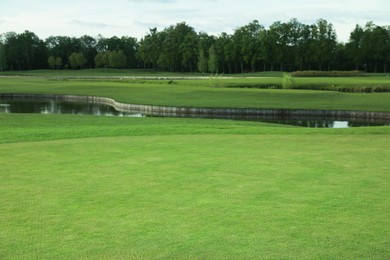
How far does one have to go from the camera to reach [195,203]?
25.8 feet

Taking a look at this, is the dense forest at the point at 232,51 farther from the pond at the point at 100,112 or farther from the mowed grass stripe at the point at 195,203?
the mowed grass stripe at the point at 195,203

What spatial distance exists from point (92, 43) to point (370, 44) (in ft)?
321

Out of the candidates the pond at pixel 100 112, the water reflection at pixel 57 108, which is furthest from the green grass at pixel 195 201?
the water reflection at pixel 57 108

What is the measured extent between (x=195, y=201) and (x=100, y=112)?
3591 centimetres

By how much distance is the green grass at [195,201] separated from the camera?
606 centimetres

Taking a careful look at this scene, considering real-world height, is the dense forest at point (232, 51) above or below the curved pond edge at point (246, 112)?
above

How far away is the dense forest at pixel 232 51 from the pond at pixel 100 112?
6080cm

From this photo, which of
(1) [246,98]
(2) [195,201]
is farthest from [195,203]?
(1) [246,98]

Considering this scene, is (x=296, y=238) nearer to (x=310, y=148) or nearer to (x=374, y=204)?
(x=374, y=204)

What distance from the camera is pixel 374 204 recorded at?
7.70 m

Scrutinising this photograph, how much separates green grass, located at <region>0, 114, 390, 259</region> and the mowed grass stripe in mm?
17

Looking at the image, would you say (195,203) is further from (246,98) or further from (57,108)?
(57,108)

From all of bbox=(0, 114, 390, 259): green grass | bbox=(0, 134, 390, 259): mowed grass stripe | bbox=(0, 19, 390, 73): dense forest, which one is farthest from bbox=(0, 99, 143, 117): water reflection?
bbox=(0, 19, 390, 73): dense forest

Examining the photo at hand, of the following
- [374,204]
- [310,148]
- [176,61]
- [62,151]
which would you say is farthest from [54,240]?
[176,61]
